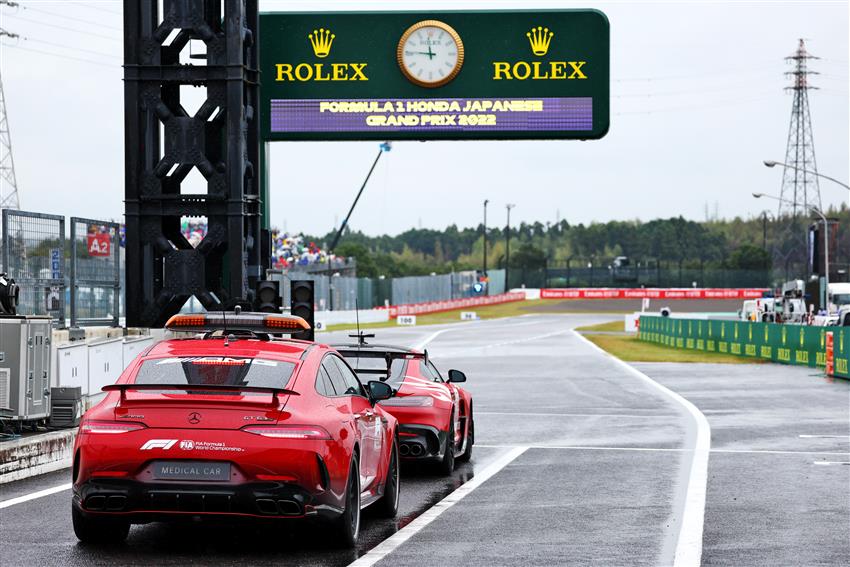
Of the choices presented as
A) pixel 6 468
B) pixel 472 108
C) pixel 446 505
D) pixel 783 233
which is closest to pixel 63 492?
pixel 6 468

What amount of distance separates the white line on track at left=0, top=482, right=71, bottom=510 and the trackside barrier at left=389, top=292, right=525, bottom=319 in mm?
86997

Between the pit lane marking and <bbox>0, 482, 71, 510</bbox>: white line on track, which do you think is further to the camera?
the pit lane marking

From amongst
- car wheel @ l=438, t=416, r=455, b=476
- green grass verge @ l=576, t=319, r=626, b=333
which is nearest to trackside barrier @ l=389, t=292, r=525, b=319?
green grass verge @ l=576, t=319, r=626, b=333

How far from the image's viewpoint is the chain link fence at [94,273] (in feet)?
67.6

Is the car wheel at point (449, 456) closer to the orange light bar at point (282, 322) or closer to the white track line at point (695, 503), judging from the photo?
the white track line at point (695, 503)

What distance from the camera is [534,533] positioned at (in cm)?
1027

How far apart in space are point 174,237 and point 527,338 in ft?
151

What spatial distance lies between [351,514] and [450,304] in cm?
11451

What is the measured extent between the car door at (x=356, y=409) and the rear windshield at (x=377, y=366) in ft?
12.3

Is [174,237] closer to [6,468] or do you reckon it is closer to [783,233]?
[6,468]

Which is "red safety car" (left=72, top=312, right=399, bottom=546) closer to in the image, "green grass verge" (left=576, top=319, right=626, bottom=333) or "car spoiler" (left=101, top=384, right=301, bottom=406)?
"car spoiler" (left=101, top=384, right=301, bottom=406)

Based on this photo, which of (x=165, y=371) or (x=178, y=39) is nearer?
(x=165, y=371)

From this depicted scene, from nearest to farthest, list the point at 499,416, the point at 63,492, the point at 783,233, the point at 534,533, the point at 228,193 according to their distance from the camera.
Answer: the point at 534,533 < the point at 63,492 < the point at 228,193 < the point at 499,416 < the point at 783,233

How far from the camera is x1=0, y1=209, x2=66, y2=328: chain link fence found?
18.1 metres
